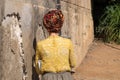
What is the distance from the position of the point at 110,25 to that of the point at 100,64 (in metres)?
2.16

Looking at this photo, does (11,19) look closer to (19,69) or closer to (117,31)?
(19,69)

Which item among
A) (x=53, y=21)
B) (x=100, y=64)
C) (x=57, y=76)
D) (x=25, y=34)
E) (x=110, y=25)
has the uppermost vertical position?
(x=53, y=21)

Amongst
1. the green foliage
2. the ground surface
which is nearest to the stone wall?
the ground surface

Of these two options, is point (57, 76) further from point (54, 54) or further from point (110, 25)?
point (110, 25)

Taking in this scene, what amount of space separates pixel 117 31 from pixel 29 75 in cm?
678

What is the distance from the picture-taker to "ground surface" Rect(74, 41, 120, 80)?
30.8ft

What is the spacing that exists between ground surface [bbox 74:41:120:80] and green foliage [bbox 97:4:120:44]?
10.9 inches

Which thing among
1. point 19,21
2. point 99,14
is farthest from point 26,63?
point 99,14

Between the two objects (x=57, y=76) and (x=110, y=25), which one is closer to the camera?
(x=57, y=76)

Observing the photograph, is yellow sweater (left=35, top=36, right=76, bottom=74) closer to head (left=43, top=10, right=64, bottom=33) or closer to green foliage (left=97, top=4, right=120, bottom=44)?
head (left=43, top=10, right=64, bottom=33)

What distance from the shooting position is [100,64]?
10.4 meters

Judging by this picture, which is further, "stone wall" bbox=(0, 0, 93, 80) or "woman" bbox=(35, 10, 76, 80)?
"stone wall" bbox=(0, 0, 93, 80)

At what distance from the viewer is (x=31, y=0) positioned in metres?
5.72

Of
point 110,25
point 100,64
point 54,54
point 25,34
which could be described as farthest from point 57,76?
point 110,25
